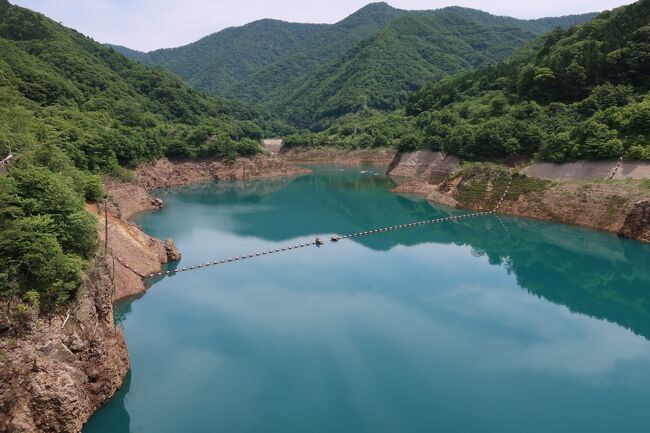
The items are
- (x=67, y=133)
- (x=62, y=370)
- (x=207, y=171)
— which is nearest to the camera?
(x=62, y=370)

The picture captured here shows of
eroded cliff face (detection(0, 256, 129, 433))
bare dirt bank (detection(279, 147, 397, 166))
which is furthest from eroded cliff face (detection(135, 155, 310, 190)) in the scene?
eroded cliff face (detection(0, 256, 129, 433))

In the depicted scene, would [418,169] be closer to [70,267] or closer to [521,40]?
[70,267]

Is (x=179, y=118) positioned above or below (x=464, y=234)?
above

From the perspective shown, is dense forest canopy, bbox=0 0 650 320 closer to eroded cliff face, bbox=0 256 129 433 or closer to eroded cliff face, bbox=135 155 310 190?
eroded cliff face, bbox=0 256 129 433

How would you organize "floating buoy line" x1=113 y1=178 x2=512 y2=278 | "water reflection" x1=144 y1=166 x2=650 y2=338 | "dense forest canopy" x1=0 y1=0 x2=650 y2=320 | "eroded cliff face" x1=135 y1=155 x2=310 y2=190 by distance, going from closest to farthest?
"dense forest canopy" x1=0 y1=0 x2=650 y2=320 → "water reflection" x1=144 y1=166 x2=650 y2=338 → "floating buoy line" x1=113 y1=178 x2=512 y2=278 → "eroded cliff face" x1=135 y1=155 x2=310 y2=190

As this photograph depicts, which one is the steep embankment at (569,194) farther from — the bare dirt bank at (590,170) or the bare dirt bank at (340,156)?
the bare dirt bank at (340,156)

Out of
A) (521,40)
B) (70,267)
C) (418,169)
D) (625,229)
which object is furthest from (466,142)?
(521,40)

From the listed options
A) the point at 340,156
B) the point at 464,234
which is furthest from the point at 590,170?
the point at 340,156

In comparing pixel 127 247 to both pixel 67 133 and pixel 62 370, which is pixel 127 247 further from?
pixel 67 133
